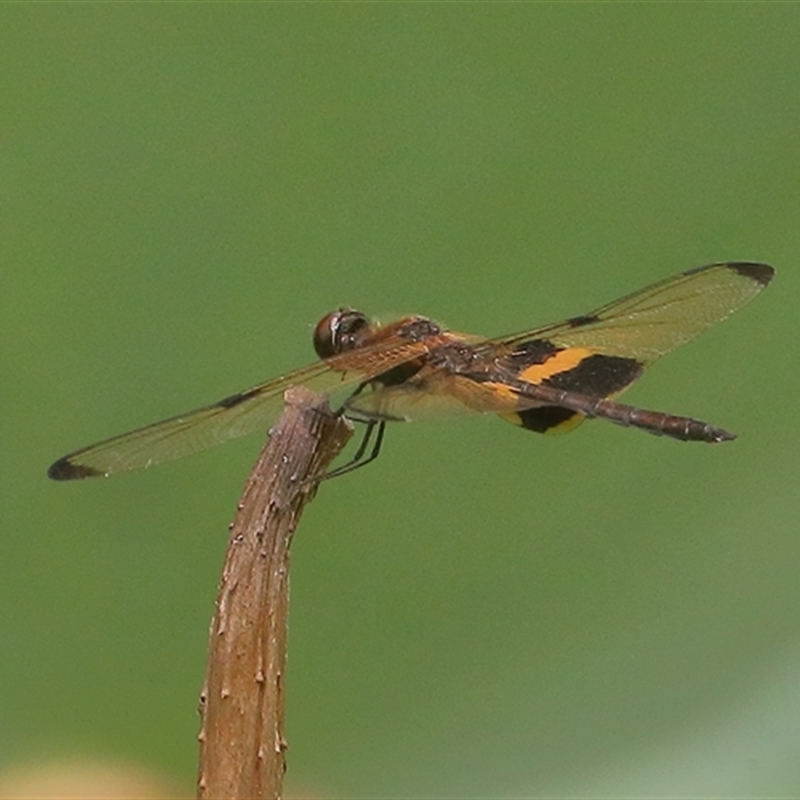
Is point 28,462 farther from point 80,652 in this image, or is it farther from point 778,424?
point 778,424

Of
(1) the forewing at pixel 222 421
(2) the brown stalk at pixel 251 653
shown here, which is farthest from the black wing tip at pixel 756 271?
(2) the brown stalk at pixel 251 653

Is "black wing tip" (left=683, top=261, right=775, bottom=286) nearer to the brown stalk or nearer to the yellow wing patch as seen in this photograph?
the yellow wing patch

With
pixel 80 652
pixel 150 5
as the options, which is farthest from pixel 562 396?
pixel 150 5

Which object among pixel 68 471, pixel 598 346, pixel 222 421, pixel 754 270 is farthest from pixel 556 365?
pixel 68 471

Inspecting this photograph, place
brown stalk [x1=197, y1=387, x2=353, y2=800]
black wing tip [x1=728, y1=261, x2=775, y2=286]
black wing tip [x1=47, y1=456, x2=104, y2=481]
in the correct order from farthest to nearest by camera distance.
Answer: black wing tip [x1=728, y1=261, x2=775, y2=286] → black wing tip [x1=47, y1=456, x2=104, y2=481] → brown stalk [x1=197, y1=387, x2=353, y2=800]

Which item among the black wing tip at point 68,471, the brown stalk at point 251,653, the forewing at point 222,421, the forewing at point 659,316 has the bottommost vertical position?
the brown stalk at point 251,653

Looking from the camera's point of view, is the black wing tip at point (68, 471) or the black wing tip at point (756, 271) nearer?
the black wing tip at point (68, 471)

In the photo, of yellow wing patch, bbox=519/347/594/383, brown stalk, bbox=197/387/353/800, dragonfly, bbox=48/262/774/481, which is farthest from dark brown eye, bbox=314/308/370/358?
brown stalk, bbox=197/387/353/800

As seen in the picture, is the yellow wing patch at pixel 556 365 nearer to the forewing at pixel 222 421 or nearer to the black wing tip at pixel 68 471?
the forewing at pixel 222 421

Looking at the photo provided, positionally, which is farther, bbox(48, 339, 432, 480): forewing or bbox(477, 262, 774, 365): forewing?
bbox(477, 262, 774, 365): forewing
